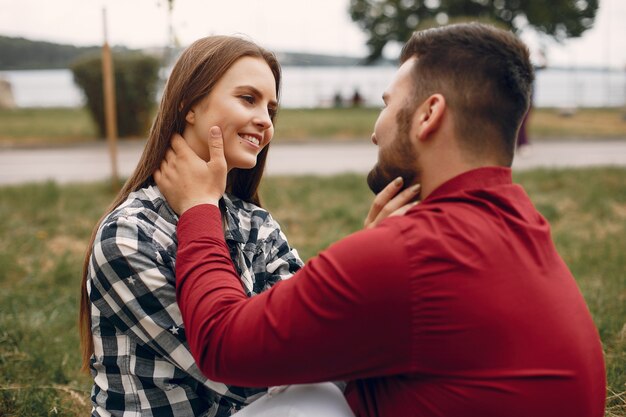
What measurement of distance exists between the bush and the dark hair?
1476cm

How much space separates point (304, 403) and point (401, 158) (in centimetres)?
71

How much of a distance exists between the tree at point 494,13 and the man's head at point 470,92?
109 ft

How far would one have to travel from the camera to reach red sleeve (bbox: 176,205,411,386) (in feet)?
4.62

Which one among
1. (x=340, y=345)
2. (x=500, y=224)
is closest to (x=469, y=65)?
(x=500, y=224)

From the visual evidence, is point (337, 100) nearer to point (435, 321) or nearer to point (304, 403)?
point (304, 403)

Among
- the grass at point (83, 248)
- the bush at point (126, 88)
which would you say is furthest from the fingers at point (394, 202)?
the bush at point (126, 88)

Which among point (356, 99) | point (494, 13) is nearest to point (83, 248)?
point (356, 99)

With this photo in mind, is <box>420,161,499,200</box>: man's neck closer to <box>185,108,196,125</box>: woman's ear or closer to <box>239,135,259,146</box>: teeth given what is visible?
<box>239,135,259,146</box>: teeth

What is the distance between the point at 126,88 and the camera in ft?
51.0

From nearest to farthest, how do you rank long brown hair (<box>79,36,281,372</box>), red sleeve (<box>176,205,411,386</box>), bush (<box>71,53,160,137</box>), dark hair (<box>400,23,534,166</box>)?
red sleeve (<box>176,205,411,386</box>), dark hair (<box>400,23,534,166</box>), long brown hair (<box>79,36,281,372</box>), bush (<box>71,53,160,137</box>)

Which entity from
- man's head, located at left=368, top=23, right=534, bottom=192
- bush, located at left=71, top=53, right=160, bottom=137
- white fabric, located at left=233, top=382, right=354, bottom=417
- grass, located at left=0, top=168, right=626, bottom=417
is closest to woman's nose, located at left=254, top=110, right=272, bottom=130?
man's head, located at left=368, top=23, right=534, bottom=192

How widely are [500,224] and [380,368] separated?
0.44m

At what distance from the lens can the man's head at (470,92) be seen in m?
1.61

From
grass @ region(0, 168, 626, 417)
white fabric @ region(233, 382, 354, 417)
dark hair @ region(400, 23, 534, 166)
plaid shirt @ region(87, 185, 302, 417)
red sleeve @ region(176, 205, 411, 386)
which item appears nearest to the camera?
red sleeve @ region(176, 205, 411, 386)
